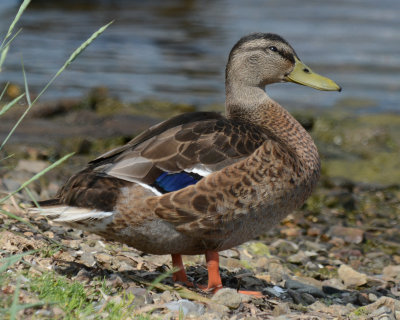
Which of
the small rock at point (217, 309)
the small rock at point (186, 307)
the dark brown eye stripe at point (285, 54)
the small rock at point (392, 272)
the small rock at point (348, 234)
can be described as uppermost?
the dark brown eye stripe at point (285, 54)

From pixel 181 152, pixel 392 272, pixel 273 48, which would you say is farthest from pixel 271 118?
pixel 392 272

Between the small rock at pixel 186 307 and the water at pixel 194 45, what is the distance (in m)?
7.97

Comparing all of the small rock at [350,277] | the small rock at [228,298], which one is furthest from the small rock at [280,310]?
the small rock at [350,277]

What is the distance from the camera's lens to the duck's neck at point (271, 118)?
4434 millimetres

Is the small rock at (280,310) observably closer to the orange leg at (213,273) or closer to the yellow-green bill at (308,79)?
the orange leg at (213,273)

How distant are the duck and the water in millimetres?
7285

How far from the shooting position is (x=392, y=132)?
9992mm

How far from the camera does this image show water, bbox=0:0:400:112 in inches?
492

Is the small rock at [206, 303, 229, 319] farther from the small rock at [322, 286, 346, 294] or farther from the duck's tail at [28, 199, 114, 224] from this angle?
the small rock at [322, 286, 346, 294]

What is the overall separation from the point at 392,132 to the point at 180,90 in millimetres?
3953

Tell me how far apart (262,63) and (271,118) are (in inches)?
16.7

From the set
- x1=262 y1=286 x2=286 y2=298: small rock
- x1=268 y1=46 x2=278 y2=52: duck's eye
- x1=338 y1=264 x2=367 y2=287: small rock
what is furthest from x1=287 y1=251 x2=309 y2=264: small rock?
x1=268 y1=46 x2=278 y2=52: duck's eye

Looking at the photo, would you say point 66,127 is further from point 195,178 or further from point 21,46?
point 21,46

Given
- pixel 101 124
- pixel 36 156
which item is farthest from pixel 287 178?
pixel 101 124
